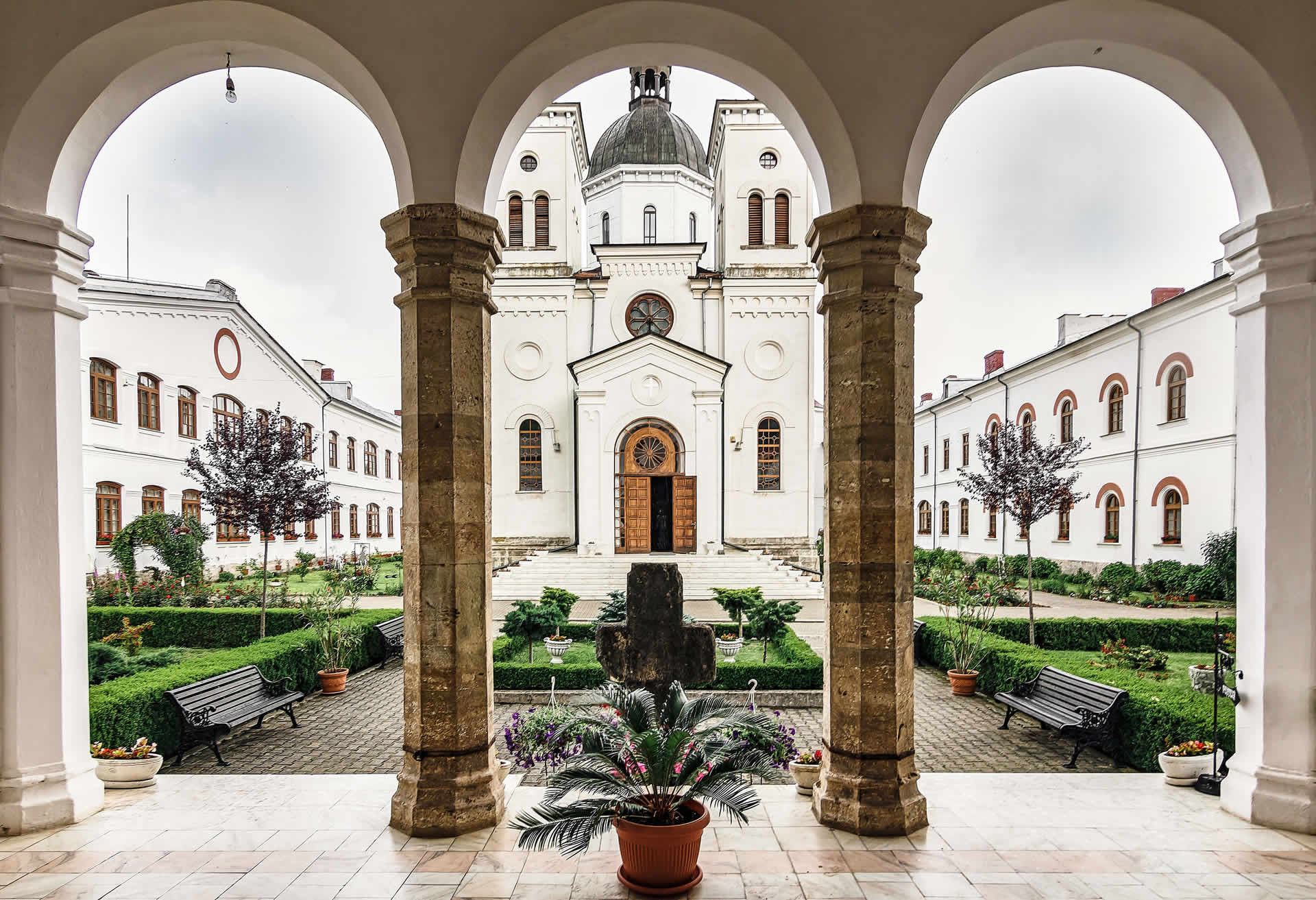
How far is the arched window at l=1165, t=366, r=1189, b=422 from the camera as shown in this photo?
59.9 ft

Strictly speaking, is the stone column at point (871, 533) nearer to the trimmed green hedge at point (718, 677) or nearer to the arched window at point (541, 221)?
the trimmed green hedge at point (718, 677)

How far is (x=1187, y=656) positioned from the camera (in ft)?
38.5

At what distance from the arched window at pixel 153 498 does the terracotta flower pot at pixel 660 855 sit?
60.5ft

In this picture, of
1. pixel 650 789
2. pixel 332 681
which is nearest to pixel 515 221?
pixel 332 681

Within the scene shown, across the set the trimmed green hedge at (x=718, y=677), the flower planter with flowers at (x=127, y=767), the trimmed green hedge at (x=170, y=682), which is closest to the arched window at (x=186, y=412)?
the trimmed green hedge at (x=170, y=682)

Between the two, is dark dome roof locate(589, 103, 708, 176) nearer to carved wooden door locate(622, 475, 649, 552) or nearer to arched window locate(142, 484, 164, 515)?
carved wooden door locate(622, 475, 649, 552)

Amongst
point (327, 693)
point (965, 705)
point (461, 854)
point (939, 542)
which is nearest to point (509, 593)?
point (327, 693)

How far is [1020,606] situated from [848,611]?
15456 millimetres

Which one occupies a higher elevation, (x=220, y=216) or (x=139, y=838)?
(x=220, y=216)

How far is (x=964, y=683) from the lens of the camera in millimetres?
10016

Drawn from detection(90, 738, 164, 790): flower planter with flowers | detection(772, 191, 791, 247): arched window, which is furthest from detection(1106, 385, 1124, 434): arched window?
detection(90, 738, 164, 790): flower planter with flowers

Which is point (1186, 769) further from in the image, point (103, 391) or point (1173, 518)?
point (103, 391)

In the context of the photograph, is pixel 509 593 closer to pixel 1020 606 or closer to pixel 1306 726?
pixel 1020 606

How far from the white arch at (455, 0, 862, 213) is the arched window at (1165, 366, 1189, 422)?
17719 mm
